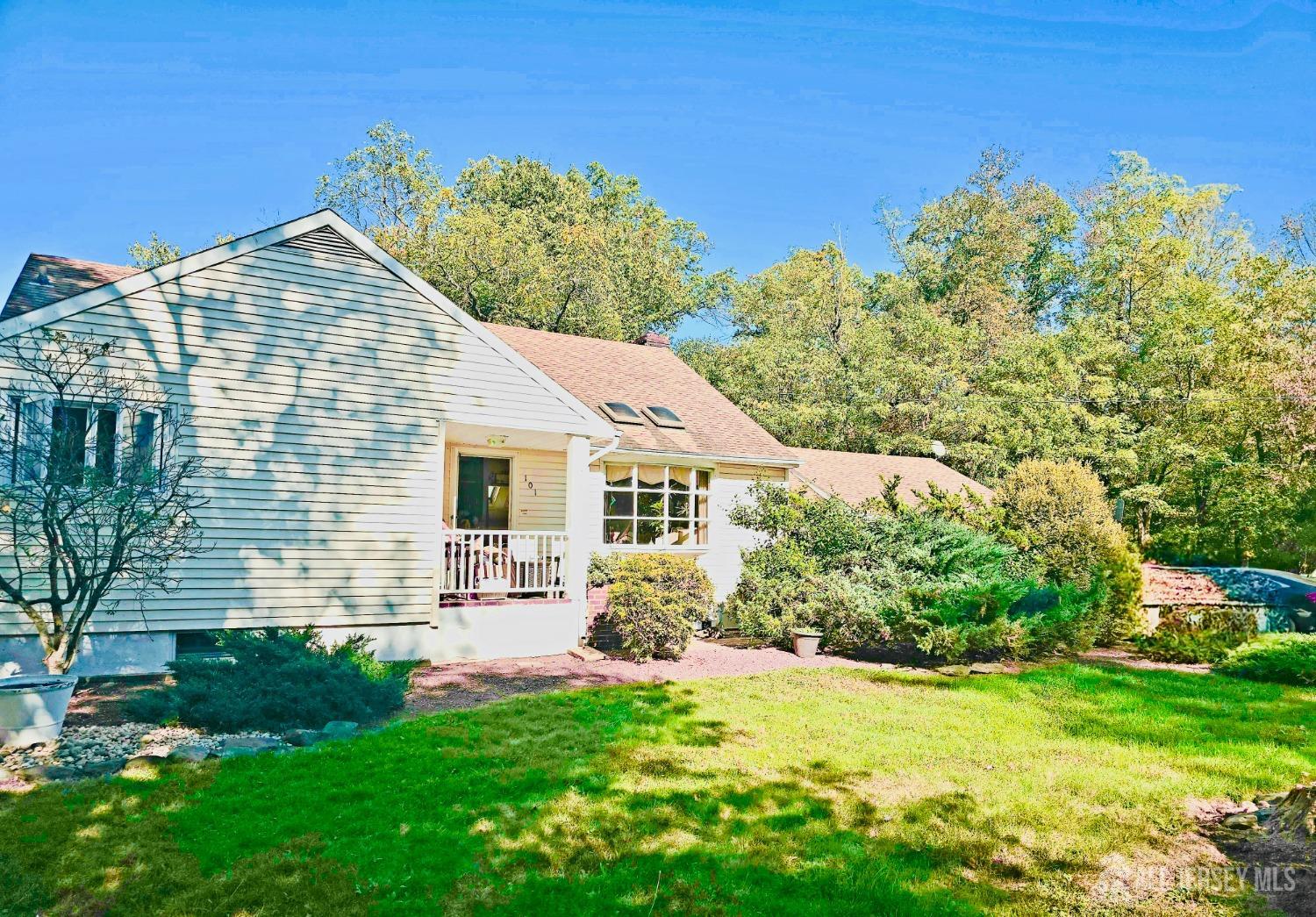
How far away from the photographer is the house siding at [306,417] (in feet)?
31.4

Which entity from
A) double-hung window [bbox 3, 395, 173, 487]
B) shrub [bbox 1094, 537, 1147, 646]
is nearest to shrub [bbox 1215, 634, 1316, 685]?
shrub [bbox 1094, 537, 1147, 646]

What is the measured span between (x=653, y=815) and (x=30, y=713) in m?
5.31

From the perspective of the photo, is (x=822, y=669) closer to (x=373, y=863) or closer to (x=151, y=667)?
(x=373, y=863)

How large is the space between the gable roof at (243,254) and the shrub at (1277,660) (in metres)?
10.5

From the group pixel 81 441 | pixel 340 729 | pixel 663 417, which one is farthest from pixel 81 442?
pixel 663 417

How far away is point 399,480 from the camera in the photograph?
1091cm

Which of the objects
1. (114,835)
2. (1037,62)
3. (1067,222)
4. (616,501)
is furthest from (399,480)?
(1067,222)

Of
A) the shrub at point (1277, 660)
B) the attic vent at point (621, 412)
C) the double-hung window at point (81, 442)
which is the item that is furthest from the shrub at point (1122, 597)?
the double-hung window at point (81, 442)

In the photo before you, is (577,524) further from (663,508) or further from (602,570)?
(663,508)

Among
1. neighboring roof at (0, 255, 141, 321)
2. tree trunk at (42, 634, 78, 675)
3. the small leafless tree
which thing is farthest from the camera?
neighboring roof at (0, 255, 141, 321)

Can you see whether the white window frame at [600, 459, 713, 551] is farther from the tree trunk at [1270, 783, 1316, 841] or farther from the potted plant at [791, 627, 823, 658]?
the tree trunk at [1270, 783, 1316, 841]

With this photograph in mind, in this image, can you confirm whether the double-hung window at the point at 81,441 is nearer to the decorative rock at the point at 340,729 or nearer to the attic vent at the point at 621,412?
the decorative rock at the point at 340,729

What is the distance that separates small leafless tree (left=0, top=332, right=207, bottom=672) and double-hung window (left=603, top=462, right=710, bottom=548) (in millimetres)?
7068

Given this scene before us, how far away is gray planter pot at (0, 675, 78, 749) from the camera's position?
6.07 m
